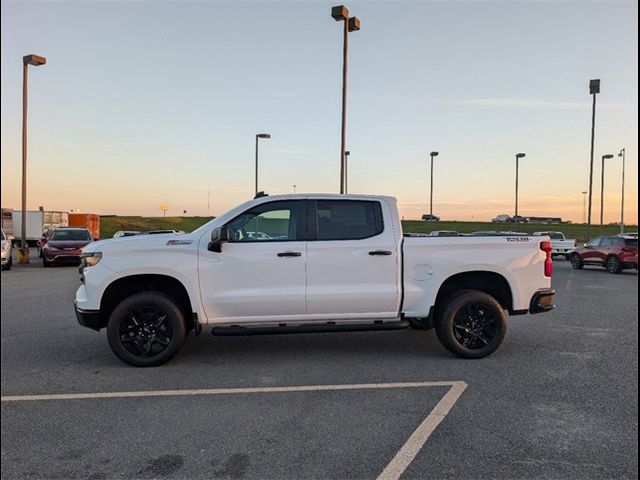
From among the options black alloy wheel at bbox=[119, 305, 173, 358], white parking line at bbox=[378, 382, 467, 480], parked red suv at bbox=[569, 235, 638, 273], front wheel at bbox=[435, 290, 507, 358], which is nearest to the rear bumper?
front wheel at bbox=[435, 290, 507, 358]

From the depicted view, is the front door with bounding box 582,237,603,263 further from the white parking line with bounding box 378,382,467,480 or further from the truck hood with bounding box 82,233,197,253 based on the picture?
the truck hood with bounding box 82,233,197,253

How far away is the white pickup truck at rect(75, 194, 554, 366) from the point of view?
592 centimetres

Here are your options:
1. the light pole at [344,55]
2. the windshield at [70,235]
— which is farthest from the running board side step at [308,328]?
the windshield at [70,235]

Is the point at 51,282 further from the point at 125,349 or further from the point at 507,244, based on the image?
the point at 507,244

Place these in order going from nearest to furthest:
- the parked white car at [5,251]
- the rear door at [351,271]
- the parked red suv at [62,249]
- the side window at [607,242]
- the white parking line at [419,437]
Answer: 1. the white parking line at [419,437]
2. the rear door at [351,271]
3. the parked white car at [5,251]
4. the parked red suv at [62,249]
5. the side window at [607,242]

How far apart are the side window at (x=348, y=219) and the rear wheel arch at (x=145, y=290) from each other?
1.79 m

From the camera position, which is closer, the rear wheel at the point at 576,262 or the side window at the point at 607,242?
the side window at the point at 607,242

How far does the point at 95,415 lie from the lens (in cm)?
437

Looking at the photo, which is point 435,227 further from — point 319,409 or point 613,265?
point 319,409

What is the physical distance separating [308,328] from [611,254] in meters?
18.8

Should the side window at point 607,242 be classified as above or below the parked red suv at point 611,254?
above

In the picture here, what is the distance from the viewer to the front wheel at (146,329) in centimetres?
582

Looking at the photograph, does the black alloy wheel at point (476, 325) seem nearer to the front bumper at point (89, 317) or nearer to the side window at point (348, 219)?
the side window at point (348, 219)

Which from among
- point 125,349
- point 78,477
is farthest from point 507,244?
point 78,477
